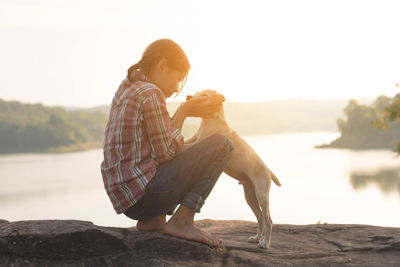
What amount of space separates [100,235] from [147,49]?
5.40ft

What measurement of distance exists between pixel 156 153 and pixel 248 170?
45.2 inches

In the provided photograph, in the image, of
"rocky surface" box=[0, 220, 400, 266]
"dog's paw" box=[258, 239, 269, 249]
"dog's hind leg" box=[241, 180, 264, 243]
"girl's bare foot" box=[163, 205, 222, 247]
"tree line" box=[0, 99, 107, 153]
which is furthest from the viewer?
"tree line" box=[0, 99, 107, 153]

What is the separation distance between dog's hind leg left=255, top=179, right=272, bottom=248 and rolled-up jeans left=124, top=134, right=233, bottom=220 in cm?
66

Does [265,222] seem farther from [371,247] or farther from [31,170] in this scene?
[31,170]

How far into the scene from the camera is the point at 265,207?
431 cm

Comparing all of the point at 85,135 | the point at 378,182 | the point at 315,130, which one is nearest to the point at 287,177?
the point at 378,182

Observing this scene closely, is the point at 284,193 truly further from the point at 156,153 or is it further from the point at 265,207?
the point at 156,153

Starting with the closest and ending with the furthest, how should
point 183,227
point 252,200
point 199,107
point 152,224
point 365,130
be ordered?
point 183,227
point 152,224
point 199,107
point 252,200
point 365,130

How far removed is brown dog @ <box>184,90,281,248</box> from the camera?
429 centimetres

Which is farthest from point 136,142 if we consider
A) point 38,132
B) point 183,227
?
point 38,132

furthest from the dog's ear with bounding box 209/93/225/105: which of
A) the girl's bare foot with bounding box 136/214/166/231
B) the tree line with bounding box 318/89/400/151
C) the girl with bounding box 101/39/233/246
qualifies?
the tree line with bounding box 318/89/400/151

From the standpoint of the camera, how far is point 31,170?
163 feet

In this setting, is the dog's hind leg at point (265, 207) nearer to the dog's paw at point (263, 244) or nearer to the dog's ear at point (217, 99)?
the dog's paw at point (263, 244)

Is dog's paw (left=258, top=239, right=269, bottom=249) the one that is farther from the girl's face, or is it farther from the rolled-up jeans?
the girl's face
